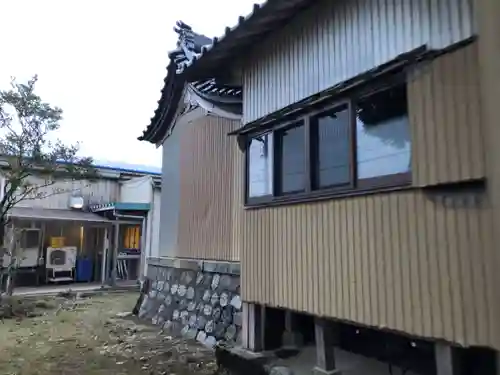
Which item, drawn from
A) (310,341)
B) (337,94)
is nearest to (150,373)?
(310,341)

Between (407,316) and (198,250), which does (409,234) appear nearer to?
(407,316)

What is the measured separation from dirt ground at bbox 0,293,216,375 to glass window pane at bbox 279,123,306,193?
7.73 ft

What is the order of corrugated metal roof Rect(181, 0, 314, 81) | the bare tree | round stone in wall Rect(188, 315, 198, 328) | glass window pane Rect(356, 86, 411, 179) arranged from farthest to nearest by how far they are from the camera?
1. the bare tree
2. round stone in wall Rect(188, 315, 198, 328)
3. corrugated metal roof Rect(181, 0, 314, 81)
4. glass window pane Rect(356, 86, 411, 179)

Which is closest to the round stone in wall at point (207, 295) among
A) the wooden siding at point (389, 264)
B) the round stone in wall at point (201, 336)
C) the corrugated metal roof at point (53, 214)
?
the round stone in wall at point (201, 336)

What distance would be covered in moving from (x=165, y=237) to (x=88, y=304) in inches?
113

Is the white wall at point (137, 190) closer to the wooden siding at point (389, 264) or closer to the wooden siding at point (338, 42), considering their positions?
the wooden siding at point (338, 42)

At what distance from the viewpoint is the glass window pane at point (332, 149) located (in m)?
3.13

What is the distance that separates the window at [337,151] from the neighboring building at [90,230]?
8.98m

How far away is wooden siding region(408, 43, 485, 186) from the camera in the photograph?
2246mm

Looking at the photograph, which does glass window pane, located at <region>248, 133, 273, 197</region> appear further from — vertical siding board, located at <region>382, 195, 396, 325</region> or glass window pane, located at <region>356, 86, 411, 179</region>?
vertical siding board, located at <region>382, 195, 396, 325</region>

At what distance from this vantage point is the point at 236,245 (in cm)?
579

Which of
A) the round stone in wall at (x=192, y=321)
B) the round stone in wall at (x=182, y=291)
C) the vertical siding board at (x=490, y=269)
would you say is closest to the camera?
the vertical siding board at (x=490, y=269)

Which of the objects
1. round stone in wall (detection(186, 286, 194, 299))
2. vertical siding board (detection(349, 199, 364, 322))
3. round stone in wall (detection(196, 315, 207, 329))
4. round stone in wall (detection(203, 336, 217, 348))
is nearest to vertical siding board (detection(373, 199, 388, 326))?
vertical siding board (detection(349, 199, 364, 322))

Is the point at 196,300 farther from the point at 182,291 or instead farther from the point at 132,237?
the point at 132,237
